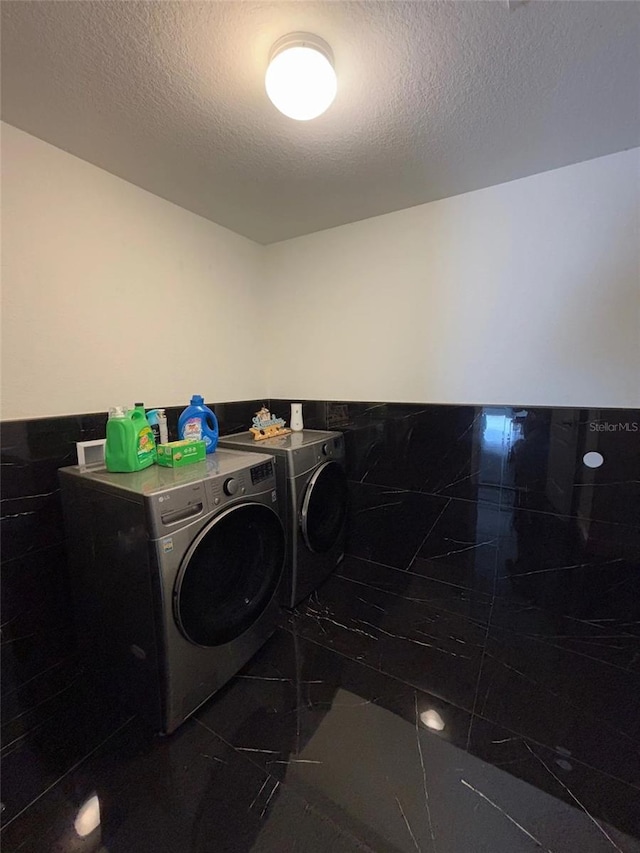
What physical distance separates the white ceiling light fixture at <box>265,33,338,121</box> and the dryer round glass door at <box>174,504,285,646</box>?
1.27 m

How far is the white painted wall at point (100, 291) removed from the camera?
47.5 inches

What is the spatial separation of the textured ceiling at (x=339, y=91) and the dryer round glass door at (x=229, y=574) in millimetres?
1379

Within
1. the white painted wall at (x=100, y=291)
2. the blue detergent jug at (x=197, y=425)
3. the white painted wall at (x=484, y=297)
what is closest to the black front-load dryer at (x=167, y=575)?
the blue detergent jug at (x=197, y=425)

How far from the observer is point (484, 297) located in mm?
1664

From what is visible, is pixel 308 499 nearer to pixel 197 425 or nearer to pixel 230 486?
pixel 230 486

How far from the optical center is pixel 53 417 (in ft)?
4.29

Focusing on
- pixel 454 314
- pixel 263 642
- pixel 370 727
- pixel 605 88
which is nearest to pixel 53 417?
pixel 263 642

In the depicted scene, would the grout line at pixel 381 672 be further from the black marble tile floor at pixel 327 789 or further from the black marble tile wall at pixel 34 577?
the black marble tile wall at pixel 34 577

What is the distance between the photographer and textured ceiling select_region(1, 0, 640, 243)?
0.83 m

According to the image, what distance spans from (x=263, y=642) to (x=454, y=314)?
6.08 ft

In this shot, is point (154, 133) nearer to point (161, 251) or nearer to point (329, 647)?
point (161, 251)

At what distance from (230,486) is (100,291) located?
1038 mm

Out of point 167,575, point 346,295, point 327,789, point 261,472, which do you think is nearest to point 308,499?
point 261,472

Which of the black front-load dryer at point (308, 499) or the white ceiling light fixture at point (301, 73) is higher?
the white ceiling light fixture at point (301, 73)
